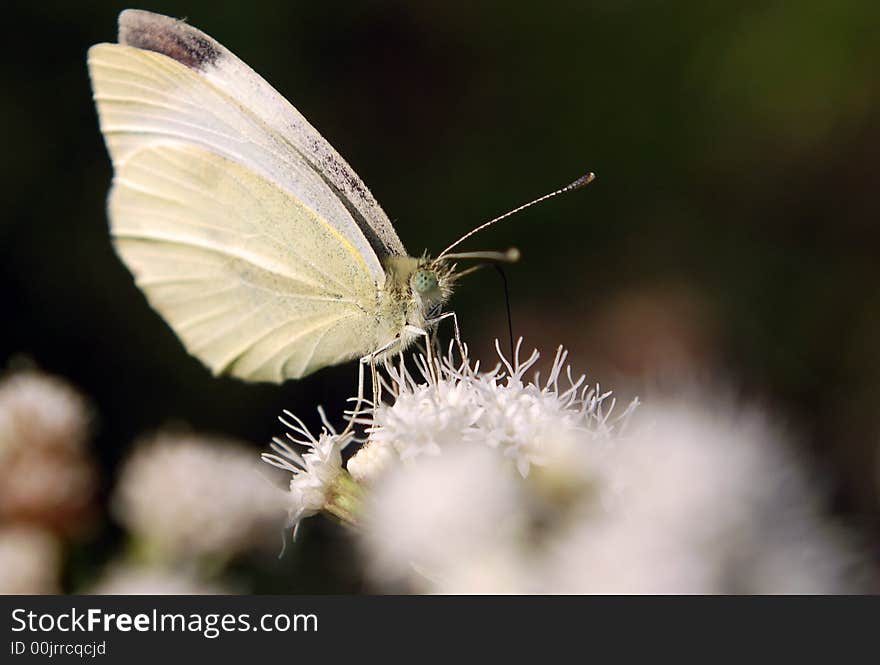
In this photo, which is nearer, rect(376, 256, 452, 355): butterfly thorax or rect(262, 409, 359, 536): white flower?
rect(262, 409, 359, 536): white flower

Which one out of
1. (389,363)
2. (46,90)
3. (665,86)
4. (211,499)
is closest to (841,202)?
(665,86)

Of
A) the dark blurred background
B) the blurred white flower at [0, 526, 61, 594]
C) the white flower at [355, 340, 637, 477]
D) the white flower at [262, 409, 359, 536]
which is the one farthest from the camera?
the dark blurred background

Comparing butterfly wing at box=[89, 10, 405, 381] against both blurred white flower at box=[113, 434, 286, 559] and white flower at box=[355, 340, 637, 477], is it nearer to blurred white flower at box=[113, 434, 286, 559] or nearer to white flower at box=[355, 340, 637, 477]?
blurred white flower at box=[113, 434, 286, 559]

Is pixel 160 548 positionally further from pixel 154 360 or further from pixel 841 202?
pixel 841 202

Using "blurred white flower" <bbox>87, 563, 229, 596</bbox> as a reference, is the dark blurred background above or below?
above

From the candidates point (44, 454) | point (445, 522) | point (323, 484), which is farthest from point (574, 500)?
point (44, 454)

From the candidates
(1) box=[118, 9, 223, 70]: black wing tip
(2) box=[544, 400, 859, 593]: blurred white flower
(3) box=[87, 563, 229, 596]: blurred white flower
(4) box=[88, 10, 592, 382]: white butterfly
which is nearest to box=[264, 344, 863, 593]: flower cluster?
(2) box=[544, 400, 859, 593]: blurred white flower

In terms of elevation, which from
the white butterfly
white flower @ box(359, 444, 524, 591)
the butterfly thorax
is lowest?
white flower @ box(359, 444, 524, 591)

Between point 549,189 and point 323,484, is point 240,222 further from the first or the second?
point 549,189
